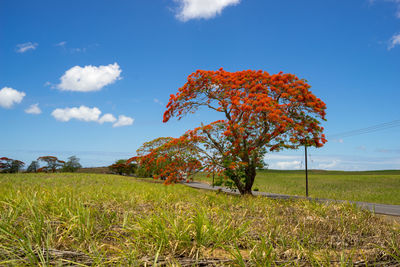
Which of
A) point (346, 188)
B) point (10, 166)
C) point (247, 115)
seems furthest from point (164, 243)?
point (10, 166)

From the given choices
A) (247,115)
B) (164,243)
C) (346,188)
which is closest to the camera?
(164,243)

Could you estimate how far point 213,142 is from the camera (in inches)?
591

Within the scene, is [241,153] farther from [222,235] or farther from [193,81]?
[222,235]

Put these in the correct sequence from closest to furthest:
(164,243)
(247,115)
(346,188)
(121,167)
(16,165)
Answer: (164,243), (247,115), (346,188), (16,165), (121,167)

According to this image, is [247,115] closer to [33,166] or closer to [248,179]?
[248,179]

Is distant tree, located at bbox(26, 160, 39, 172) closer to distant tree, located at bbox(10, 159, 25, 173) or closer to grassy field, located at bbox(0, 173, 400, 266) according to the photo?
distant tree, located at bbox(10, 159, 25, 173)

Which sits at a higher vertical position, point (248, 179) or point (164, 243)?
point (248, 179)

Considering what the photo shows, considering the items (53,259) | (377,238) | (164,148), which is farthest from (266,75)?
(53,259)

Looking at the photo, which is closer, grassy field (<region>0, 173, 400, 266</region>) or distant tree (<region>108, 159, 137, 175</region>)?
grassy field (<region>0, 173, 400, 266</region>)

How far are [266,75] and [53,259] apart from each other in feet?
43.6

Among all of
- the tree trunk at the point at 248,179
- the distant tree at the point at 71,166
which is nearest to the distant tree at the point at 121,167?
the distant tree at the point at 71,166

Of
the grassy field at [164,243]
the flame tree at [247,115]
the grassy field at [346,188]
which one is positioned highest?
the flame tree at [247,115]

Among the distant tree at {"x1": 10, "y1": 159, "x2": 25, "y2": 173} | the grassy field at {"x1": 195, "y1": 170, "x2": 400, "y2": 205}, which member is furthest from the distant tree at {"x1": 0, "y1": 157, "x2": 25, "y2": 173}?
the grassy field at {"x1": 195, "y1": 170, "x2": 400, "y2": 205}

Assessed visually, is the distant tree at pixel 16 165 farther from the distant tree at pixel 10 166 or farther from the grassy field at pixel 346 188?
the grassy field at pixel 346 188
